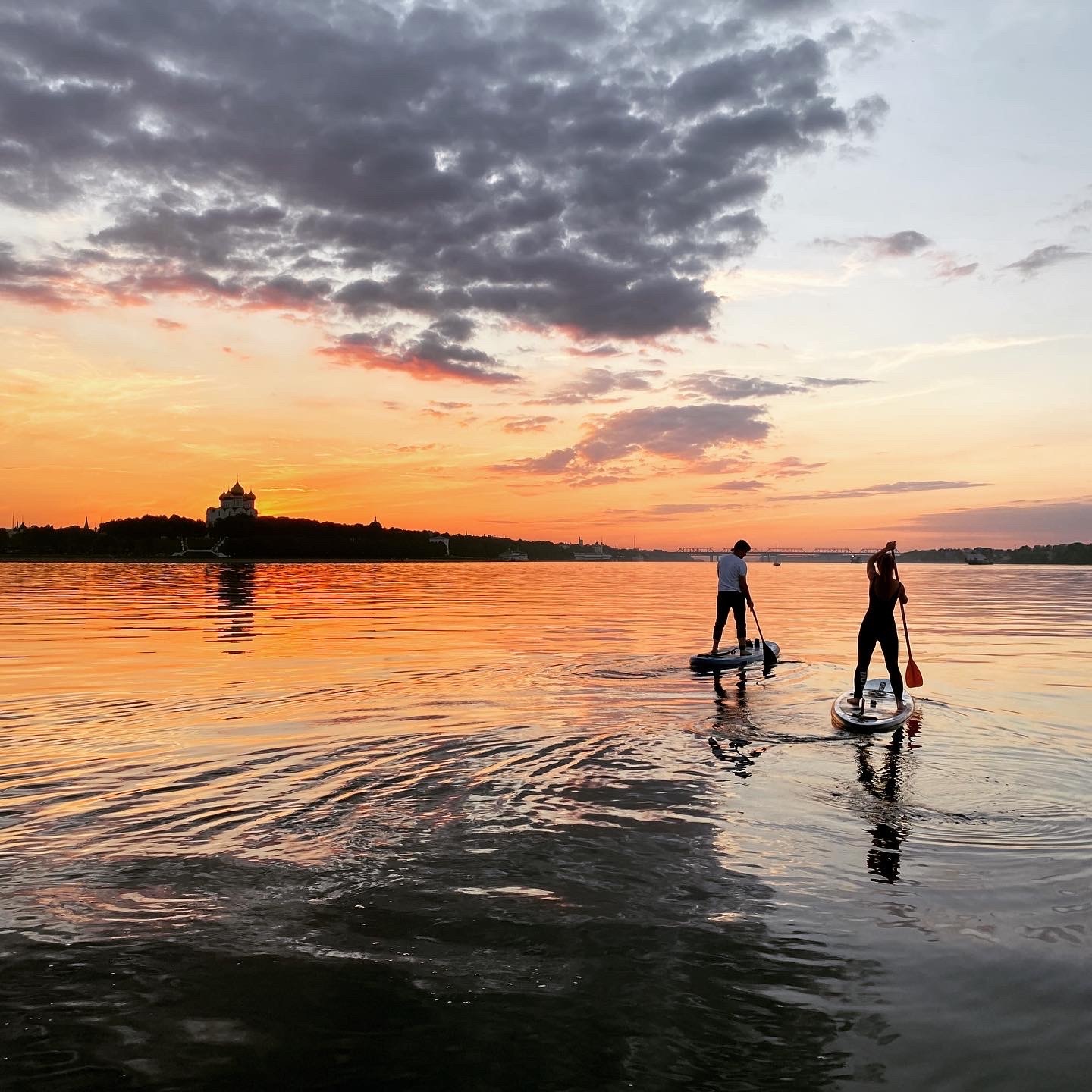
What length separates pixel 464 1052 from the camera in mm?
4480

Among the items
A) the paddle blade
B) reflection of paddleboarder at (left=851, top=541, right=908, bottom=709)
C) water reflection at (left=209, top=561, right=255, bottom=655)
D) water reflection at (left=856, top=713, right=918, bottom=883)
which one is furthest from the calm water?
water reflection at (left=209, top=561, right=255, bottom=655)

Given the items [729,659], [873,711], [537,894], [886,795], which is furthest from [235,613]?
[537,894]

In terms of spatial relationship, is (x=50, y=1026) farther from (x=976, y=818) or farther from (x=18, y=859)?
(x=976, y=818)

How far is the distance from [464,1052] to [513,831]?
3647 millimetres

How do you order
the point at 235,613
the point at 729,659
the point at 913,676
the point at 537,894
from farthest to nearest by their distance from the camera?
the point at 235,613, the point at 729,659, the point at 913,676, the point at 537,894

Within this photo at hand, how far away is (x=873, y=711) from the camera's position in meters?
14.2

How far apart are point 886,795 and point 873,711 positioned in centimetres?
477

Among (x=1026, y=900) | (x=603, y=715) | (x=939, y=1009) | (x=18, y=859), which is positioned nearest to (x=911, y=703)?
(x=603, y=715)

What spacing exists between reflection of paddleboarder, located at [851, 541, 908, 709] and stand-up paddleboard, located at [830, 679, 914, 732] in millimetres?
212

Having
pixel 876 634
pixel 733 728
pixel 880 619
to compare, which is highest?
pixel 880 619

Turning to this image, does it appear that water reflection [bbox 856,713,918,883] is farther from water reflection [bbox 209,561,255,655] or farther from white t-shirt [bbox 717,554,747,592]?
water reflection [bbox 209,561,255,655]

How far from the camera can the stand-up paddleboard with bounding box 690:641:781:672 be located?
811 inches

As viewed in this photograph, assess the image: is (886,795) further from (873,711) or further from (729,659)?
(729,659)

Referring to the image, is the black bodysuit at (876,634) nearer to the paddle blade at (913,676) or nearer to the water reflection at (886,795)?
the water reflection at (886,795)
